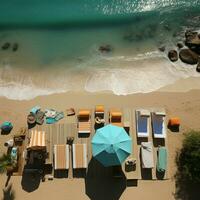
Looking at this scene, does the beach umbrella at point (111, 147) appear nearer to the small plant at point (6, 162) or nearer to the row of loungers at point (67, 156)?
the row of loungers at point (67, 156)

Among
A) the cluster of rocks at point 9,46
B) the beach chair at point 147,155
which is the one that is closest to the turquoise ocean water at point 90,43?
the cluster of rocks at point 9,46

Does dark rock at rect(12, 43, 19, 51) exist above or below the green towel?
above

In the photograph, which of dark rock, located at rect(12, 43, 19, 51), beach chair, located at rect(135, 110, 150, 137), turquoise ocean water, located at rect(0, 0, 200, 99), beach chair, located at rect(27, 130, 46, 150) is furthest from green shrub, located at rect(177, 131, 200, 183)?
dark rock, located at rect(12, 43, 19, 51)

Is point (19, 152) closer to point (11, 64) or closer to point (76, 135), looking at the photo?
point (76, 135)

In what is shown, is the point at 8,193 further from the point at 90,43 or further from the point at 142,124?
the point at 90,43

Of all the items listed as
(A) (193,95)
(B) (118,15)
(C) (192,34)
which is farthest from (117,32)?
(A) (193,95)

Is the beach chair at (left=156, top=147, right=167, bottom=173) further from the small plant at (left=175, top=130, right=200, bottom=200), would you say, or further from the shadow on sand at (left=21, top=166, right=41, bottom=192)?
the shadow on sand at (left=21, top=166, right=41, bottom=192)
